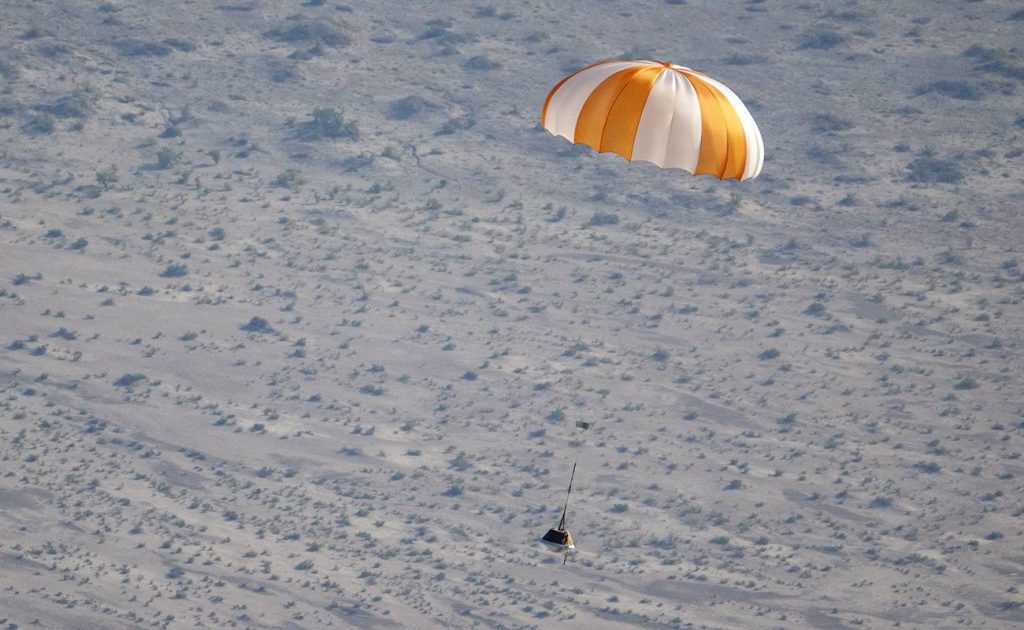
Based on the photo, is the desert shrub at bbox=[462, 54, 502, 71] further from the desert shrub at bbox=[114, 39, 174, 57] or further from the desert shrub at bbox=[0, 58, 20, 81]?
the desert shrub at bbox=[0, 58, 20, 81]

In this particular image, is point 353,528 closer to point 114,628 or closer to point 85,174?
point 114,628

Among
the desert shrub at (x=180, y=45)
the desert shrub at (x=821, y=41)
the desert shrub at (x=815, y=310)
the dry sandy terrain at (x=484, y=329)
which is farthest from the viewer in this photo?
the desert shrub at (x=821, y=41)

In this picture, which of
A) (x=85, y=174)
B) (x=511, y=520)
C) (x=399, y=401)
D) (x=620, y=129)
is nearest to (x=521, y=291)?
(x=399, y=401)

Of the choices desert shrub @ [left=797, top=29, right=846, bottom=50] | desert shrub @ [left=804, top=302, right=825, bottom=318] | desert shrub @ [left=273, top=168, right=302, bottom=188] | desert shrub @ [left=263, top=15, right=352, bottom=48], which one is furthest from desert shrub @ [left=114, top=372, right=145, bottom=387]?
desert shrub @ [left=797, top=29, right=846, bottom=50]

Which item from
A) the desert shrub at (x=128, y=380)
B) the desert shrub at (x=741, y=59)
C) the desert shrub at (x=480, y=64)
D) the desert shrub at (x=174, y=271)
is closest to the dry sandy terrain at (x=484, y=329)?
the desert shrub at (x=128, y=380)

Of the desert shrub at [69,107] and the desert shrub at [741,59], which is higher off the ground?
the desert shrub at [741,59]

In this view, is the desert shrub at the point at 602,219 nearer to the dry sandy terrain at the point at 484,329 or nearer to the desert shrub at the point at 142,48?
the dry sandy terrain at the point at 484,329
